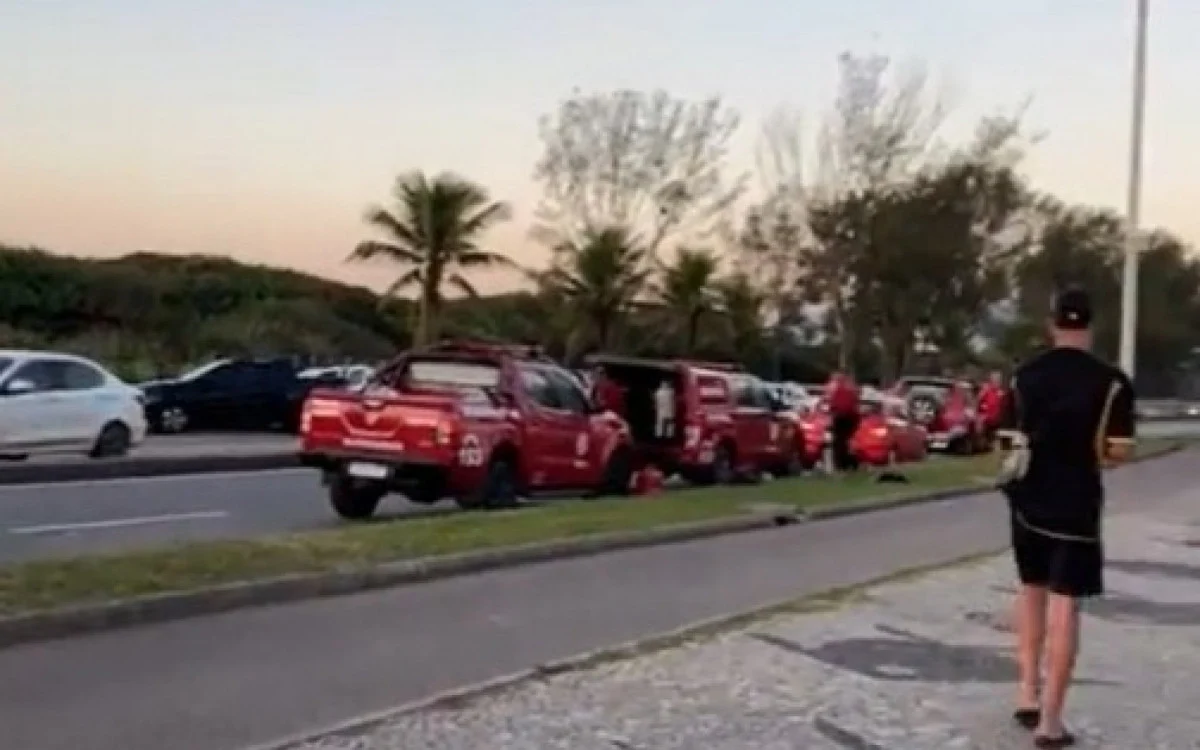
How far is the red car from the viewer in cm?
3619

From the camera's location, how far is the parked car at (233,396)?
41062 mm

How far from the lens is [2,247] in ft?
168

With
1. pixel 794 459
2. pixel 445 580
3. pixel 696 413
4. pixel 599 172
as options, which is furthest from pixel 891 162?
pixel 445 580

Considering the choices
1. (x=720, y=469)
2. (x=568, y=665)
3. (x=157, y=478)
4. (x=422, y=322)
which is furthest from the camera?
(x=422, y=322)

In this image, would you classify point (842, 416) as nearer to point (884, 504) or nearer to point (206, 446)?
point (884, 504)

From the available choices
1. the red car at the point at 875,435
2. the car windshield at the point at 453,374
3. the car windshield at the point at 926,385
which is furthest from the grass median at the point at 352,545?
the car windshield at the point at 926,385

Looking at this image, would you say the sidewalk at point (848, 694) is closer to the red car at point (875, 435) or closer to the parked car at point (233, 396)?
the red car at point (875, 435)

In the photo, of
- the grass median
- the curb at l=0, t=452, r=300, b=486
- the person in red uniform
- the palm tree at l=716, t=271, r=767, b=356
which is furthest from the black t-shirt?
the palm tree at l=716, t=271, r=767, b=356

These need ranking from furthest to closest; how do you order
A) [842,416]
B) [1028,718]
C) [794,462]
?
[794,462]
[842,416]
[1028,718]

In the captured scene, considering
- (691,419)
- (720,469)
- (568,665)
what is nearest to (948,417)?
(720,469)

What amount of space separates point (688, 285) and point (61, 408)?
31600mm

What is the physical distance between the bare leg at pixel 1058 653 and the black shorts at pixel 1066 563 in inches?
2.3

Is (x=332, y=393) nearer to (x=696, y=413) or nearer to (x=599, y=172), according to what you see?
(x=696, y=413)

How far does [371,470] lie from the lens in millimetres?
21766
